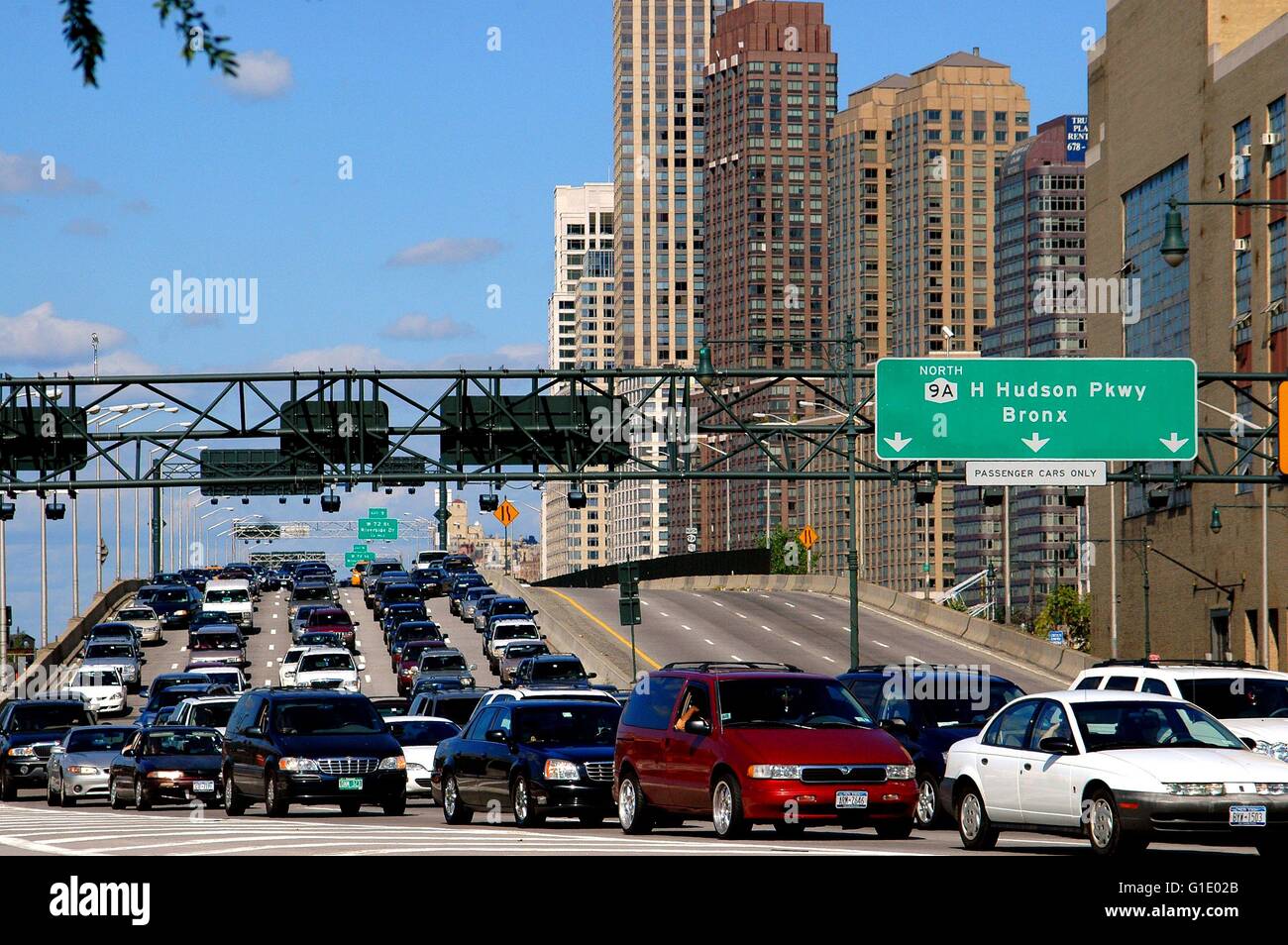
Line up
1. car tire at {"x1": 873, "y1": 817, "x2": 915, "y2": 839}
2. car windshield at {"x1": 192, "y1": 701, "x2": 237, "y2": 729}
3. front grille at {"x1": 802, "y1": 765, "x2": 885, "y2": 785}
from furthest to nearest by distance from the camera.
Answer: car windshield at {"x1": 192, "y1": 701, "x2": 237, "y2": 729}, car tire at {"x1": 873, "y1": 817, "x2": 915, "y2": 839}, front grille at {"x1": 802, "y1": 765, "x2": 885, "y2": 785}

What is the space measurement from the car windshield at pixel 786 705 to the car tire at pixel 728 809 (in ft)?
2.13

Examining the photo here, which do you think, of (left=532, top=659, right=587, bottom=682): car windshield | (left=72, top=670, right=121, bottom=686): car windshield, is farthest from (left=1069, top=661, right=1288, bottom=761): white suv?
(left=72, top=670, right=121, bottom=686): car windshield

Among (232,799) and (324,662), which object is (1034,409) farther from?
(324,662)

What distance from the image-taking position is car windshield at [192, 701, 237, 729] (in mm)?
37000

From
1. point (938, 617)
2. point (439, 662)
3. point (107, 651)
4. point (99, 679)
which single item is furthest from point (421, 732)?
point (938, 617)

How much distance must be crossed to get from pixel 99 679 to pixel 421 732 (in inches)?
1056

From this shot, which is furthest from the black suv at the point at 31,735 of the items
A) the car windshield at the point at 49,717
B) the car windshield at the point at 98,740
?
the car windshield at the point at 98,740

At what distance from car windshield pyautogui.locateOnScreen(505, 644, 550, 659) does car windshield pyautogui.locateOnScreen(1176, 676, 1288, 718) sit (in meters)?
37.3

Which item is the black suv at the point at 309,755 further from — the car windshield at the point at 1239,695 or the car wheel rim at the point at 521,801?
the car windshield at the point at 1239,695

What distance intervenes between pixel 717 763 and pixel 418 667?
37.3 metres

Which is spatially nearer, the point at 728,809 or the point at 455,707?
the point at 728,809

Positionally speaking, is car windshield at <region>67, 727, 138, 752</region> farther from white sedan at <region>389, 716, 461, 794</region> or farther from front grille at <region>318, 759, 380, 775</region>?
front grille at <region>318, 759, 380, 775</region>

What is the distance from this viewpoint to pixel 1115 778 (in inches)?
678
